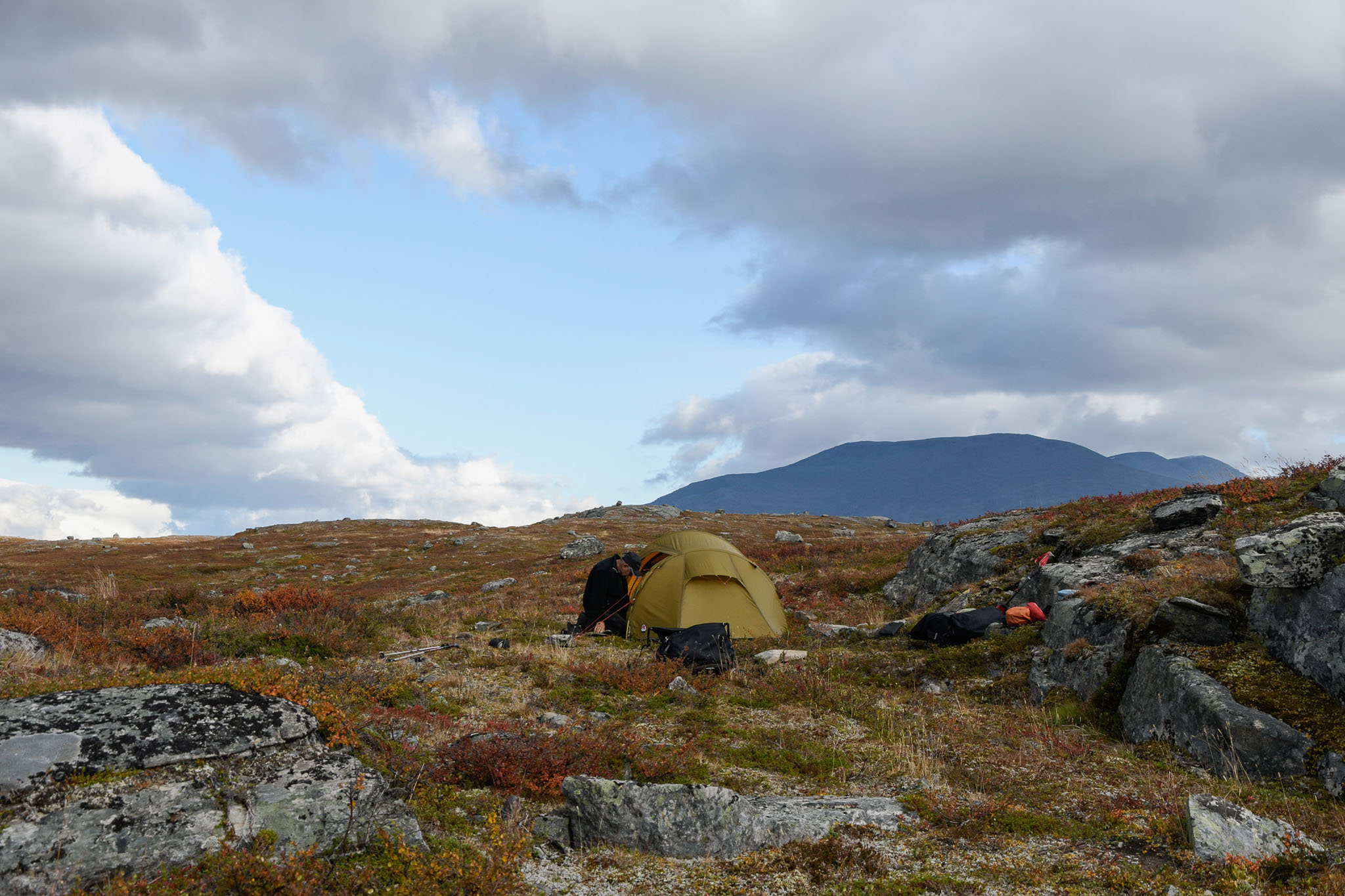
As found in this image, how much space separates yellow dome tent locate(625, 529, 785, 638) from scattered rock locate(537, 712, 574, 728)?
742 centimetres

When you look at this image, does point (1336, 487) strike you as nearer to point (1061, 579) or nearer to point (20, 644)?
point (1061, 579)

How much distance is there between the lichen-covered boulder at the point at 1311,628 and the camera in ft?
28.9

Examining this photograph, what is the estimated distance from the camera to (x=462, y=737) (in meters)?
8.09

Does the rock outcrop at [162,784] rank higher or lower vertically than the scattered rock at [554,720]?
higher

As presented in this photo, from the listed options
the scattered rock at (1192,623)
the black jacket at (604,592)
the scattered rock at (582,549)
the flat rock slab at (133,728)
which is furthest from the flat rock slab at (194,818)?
the scattered rock at (582,549)

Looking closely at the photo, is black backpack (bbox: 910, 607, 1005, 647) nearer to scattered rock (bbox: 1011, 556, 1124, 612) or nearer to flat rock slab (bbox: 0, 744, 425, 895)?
scattered rock (bbox: 1011, 556, 1124, 612)

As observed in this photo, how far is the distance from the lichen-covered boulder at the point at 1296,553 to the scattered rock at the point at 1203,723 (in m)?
1.59

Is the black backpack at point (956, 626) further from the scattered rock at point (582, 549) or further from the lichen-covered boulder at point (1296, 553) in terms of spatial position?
the scattered rock at point (582, 549)

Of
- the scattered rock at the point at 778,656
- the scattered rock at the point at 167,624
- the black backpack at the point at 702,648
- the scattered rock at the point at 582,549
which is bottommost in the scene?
the scattered rock at the point at 778,656

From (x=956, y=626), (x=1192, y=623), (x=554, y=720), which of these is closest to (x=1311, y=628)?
(x=1192, y=623)

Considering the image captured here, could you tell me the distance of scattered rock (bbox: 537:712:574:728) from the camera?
1001 cm

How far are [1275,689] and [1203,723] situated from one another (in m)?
1.12

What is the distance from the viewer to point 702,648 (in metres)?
15.0

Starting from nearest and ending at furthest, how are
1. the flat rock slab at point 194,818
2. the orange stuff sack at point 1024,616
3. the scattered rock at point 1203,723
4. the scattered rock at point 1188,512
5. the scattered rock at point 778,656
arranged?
the flat rock slab at point 194,818, the scattered rock at point 1203,723, the orange stuff sack at point 1024,616, the scattered rock at point 778,656, the scattered rock at point 1188,512
